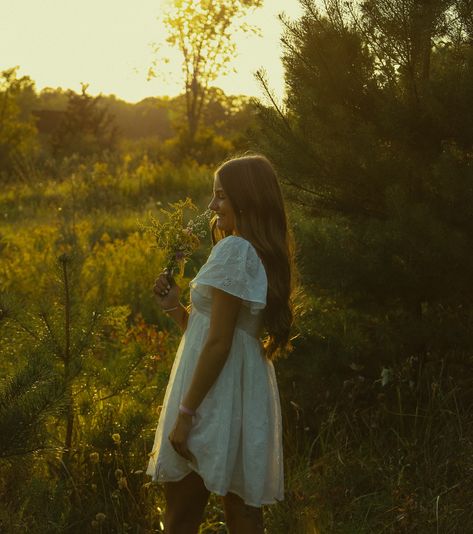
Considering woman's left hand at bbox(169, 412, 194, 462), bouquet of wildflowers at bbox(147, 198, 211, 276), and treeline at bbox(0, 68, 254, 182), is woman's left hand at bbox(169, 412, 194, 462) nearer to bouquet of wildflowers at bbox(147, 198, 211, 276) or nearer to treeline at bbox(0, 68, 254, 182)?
bouquet of wildflowers at bbox(147, 198, 211, 276)

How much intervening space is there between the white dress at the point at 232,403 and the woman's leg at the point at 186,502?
67 mm

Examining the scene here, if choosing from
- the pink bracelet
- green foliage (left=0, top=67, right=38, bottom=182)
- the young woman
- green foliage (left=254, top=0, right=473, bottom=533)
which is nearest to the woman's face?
the young woman

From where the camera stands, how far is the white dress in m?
2.45

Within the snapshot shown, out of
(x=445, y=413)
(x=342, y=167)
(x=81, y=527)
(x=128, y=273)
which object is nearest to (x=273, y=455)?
(x=81, y=527)

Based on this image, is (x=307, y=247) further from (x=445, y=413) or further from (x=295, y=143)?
(x=445, y=413)

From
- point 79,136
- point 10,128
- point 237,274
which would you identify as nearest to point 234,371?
point 237,274

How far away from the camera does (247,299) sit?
2.43 meters

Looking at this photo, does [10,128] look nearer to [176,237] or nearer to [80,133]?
[80,133]

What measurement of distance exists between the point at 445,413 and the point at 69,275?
2047 millimetres

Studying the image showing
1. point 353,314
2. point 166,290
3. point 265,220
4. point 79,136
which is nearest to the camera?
point 265,220

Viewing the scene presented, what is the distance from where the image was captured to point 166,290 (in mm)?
2736

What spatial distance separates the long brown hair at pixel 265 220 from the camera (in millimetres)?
2574

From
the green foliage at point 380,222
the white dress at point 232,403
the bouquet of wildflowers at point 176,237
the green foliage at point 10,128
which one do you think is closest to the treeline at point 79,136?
the green foliage at point 10,128

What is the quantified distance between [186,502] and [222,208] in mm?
1005
